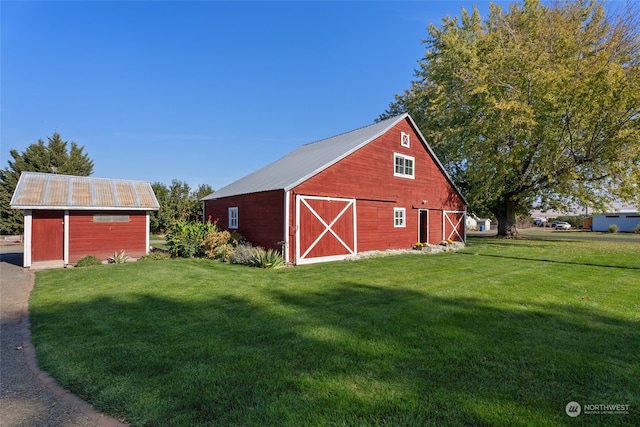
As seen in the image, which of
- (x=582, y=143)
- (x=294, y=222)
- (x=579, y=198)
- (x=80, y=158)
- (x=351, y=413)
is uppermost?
(x=80, y=158)

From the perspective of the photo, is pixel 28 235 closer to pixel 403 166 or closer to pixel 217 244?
pixel 217 244

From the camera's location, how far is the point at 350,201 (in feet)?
47.1

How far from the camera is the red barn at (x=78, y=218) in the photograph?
12.9 metres

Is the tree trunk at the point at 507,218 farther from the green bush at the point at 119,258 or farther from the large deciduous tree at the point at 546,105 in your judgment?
the green bush at the point at 119,258

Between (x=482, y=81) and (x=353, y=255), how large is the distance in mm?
13803

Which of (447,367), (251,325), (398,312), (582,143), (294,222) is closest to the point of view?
(447,367)

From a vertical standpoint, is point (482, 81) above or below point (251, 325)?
above

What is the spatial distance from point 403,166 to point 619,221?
44.9 meters

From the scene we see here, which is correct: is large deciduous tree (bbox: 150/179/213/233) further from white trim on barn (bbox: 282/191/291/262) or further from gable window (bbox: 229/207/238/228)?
white trim on barn (bbox: 282/191/291/262)

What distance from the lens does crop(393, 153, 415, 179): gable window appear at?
54.9 feet

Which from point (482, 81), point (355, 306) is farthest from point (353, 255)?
point (482, 81)

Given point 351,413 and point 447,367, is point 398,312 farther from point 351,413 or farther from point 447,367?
point 351,413

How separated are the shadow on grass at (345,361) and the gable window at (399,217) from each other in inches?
407

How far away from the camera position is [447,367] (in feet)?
12.2
